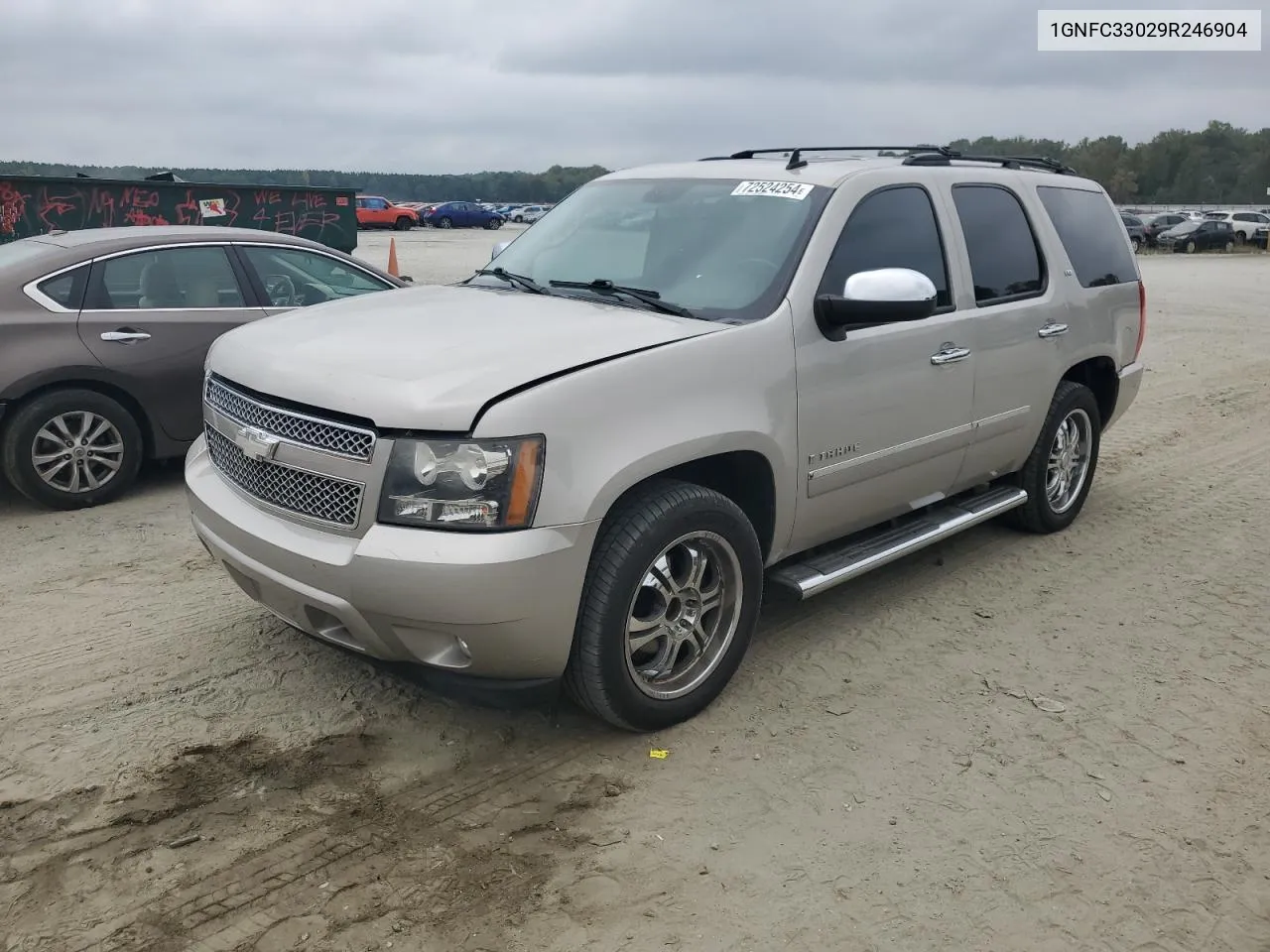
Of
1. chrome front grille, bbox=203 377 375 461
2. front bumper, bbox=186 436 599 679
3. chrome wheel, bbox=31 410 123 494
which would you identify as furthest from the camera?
chrome wheel, bbox=31 410 123 494

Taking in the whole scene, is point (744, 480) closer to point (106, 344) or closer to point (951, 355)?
point (951, 355)

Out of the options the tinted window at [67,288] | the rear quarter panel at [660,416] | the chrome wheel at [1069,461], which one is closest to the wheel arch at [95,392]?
the tinted window at [67,288]

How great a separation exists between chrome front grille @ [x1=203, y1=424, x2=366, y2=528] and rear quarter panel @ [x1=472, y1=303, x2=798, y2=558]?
0.48 metres

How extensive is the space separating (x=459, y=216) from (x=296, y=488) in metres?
52.3

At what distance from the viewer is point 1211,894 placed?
9.37ft

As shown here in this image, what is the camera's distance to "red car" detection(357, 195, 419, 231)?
145 feet

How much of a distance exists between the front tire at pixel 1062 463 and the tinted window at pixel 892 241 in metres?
1.35

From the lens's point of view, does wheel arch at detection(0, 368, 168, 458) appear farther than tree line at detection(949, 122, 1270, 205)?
No

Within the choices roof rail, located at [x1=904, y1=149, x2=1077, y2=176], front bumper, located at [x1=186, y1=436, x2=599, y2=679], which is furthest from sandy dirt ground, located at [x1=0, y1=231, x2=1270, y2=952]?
roof rail, located at [x1=904, y1=149, x2=1077, y2=176]

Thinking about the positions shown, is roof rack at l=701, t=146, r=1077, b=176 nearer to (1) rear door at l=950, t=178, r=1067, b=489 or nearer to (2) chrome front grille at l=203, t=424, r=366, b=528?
(1) rear door at l=950, t=178, r=1067, b=489

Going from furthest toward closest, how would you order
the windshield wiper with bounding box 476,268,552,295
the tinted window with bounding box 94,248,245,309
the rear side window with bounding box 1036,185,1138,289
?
the tinted window with bounding box 94,248,245,309 → the rear side window with bounding box 1036,185,1138,289 → the windshield wiper with bounding box 476,268,552,295

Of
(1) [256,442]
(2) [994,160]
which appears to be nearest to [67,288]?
(1) [256,442]

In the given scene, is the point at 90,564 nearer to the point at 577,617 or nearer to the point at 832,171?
the point at 577,617

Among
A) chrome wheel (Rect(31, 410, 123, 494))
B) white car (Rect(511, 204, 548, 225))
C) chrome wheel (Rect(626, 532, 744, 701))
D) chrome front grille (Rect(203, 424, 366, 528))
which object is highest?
white car (Rect(511, 204, 548, 225))
